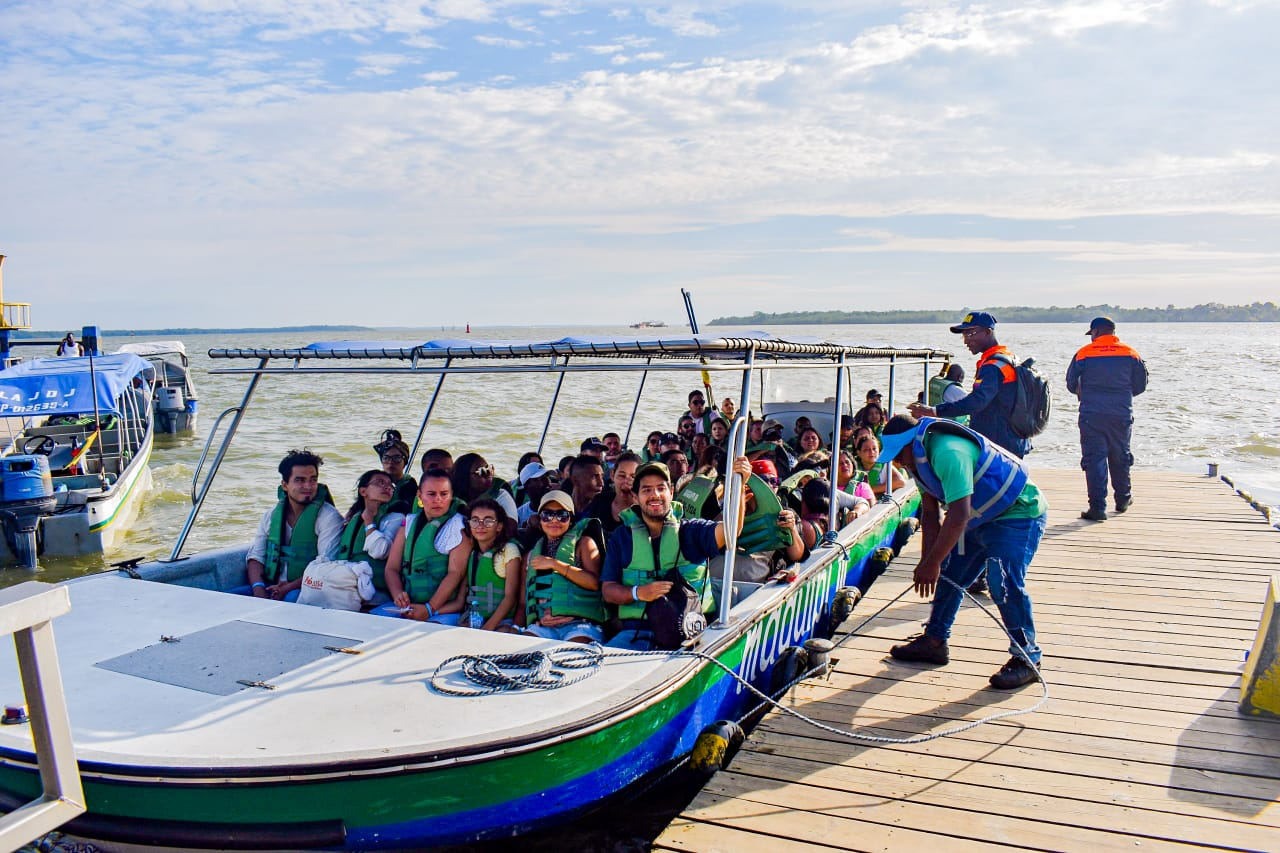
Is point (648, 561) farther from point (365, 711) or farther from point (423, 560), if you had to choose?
point (365, 711)

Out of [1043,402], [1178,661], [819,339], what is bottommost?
[1178,661]

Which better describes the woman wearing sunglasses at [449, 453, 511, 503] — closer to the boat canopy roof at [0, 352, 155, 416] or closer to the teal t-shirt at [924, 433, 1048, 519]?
the teal t-shirt at [924, 433, 1048, 519]

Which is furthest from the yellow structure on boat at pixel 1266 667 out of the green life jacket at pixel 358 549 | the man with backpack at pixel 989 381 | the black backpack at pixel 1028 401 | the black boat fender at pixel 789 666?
the green life jacket at pixel 358 549

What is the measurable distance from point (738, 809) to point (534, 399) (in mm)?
27650

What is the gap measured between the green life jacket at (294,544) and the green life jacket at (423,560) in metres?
0.74

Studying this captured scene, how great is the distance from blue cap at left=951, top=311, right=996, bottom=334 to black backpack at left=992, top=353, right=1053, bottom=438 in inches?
9.3

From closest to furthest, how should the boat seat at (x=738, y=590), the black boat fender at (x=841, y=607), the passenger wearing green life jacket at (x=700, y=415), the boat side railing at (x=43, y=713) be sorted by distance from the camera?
the boat side railing at (x=43, y=713), the boat seat at (x=738, y=590), the black boat fender at (x=841, y=607), the passenger wearing green life jacket at (x=700, y=415)

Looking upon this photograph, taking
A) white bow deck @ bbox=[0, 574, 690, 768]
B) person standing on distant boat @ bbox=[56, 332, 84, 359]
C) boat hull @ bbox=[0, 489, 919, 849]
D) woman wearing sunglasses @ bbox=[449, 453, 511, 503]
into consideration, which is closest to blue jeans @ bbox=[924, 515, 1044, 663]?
white bow deck @ bbox=[0, 574, 690, 768]

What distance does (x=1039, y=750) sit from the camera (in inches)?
158

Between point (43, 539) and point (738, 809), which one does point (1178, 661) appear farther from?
point (43, 539)

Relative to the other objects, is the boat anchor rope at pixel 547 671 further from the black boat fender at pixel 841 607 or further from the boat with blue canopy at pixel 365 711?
the black boat fender at pixel 841 607

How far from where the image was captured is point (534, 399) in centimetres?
3084

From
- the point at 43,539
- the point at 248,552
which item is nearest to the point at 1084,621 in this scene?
the point at 248,552

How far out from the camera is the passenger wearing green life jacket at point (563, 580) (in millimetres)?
4477
